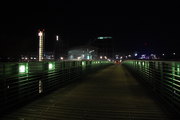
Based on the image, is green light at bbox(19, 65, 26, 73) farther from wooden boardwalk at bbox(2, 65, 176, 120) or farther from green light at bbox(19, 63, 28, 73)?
wooden boardwalk at bbox(2, 65, 176, 120)

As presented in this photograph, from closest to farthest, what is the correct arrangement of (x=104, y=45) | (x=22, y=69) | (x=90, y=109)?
1. (x=90, y=109)
2. (x=22, y=69)
3. (x=104, y=45)

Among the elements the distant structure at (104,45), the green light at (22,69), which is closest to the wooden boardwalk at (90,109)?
the green light at (22,69)

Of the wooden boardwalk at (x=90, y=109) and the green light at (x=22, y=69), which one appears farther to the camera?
the green light at (x=22, y=69)

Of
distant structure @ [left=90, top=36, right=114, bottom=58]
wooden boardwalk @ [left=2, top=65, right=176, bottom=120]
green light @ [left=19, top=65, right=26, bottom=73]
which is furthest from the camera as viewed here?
distant structure @ [left=90, top=36, right=114, bottom=58]

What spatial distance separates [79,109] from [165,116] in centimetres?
268

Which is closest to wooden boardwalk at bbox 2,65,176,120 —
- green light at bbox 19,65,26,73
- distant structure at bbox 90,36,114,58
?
green light at bbox 19,65,26,73

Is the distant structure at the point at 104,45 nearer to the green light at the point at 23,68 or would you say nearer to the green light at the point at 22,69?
the green light at the point at 23,68

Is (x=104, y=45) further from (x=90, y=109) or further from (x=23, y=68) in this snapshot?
(x=90, y=109)

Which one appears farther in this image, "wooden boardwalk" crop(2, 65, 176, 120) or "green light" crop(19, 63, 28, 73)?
"green light" crop(19, 63, 28, 73)

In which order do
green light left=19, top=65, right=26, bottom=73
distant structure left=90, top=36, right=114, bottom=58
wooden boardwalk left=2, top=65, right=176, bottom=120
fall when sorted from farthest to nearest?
1. distant structure left=90, top=36, right=114, bottom=58
2. green light left=19, top=65, right=26, bottom=73
3. wooden boardwalk left=2, top=65, right=176, bottom=120

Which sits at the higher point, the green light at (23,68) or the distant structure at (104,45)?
the distant structure at (104,45)

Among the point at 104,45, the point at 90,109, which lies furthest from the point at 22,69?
the point at 104,45

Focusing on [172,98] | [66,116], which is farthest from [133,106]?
[66,116]

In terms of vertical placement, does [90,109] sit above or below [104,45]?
below
